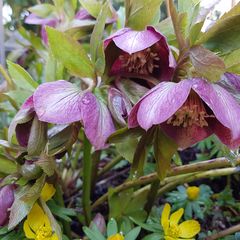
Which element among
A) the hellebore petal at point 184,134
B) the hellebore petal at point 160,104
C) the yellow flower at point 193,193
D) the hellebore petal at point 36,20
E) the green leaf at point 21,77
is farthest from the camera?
the hellebore petal at point 36,20

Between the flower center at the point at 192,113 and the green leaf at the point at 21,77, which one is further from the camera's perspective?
the green leaf at the point at 21,77

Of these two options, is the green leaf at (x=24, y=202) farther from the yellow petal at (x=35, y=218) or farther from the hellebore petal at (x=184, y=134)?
the hellebore petal at (x=184, y=134)

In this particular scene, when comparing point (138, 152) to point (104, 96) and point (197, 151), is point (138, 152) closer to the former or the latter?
point (104, 96)

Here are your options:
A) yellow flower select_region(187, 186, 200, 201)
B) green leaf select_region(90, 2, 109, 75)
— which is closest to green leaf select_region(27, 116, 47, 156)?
green leaf select_region(90, 2, 109, 75)

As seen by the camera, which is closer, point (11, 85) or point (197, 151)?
point (11, 85)

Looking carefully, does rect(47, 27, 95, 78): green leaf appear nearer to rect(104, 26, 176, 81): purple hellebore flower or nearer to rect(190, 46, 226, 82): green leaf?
rect(104, 26, 176, 81): purple hellebore flower

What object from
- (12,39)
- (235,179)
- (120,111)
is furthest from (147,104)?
(12,39)

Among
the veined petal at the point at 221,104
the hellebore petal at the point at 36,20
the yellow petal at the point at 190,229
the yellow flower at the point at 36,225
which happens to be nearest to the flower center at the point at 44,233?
the yellow flower at the point at 36,225
